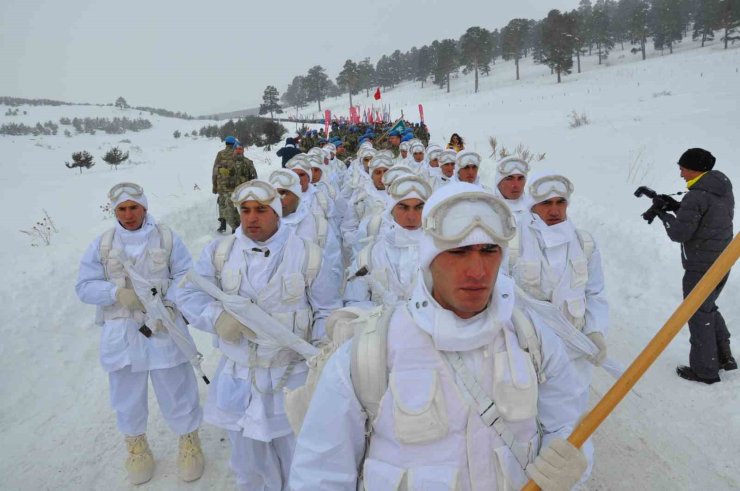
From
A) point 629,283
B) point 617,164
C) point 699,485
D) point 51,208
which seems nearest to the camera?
point 699,485

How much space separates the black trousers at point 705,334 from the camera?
4.26 meters

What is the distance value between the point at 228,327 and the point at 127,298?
1.15m

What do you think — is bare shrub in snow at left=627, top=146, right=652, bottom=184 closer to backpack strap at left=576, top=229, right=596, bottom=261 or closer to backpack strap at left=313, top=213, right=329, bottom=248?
backpack strap at left=576, top=229, right=596, bottom=261

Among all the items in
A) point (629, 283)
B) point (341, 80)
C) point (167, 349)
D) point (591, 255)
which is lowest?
point (629, 283)

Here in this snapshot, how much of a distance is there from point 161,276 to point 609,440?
4219 mm

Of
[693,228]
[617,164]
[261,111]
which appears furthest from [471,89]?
[693,228]

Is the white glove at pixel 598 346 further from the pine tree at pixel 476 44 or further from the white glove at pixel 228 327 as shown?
the pine tree at pixel 476 44

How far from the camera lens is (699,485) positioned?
129 inches

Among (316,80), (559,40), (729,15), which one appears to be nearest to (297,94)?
(316,80)

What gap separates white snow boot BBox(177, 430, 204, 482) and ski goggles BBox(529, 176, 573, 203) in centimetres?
366

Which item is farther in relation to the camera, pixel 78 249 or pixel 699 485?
pixel 78 249

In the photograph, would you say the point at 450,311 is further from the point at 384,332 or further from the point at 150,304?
the point at 150,304

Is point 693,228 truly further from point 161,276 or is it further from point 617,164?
point 617,164

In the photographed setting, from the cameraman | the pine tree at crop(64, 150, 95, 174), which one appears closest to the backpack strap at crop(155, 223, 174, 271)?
the cameraman
